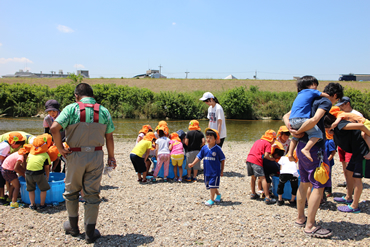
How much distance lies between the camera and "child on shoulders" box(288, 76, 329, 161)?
11.7 feet

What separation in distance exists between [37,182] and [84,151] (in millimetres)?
1923

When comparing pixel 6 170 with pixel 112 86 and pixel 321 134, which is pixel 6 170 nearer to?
pixel 321 134

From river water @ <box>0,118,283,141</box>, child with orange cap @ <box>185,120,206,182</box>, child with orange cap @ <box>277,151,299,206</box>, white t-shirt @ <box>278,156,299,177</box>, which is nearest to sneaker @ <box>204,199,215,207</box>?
child with orange cap @ <box>277,151,299,206</box>

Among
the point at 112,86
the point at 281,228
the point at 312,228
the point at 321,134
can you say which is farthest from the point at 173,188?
the point at 112,86

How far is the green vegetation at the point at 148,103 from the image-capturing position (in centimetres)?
3472

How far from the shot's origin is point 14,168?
4.72 meters

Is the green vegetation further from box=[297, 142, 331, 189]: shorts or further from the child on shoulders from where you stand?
box=[297, 142, 331, 189]: shorts

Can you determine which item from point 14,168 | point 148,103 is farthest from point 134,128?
point 14,168

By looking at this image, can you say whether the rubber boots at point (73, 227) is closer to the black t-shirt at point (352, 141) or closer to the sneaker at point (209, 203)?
the sneaker at point (209, 203)

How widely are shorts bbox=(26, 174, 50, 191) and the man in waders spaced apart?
4.60 ft

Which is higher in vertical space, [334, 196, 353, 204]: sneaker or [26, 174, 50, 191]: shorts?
[26, 174, 50, 191]: shorts

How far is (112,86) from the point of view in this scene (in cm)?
3812

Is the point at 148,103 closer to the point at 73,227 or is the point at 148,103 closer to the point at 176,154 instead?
the point at 176,154

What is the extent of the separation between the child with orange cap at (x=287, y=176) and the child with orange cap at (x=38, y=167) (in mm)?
4428
